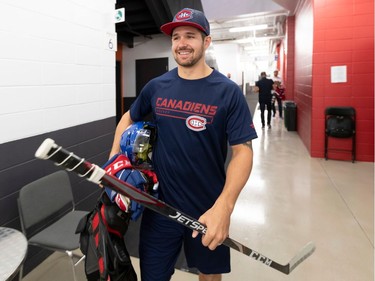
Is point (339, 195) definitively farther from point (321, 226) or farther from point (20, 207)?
point (20, 207)

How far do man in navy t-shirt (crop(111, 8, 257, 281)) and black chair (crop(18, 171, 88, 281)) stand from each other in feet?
2.19

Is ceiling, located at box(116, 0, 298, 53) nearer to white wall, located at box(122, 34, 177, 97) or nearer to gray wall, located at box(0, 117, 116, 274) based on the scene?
white wall, located at box(122, 34, 177, 97)

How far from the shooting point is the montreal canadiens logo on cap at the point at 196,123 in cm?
119

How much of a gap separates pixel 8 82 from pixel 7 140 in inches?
15.1

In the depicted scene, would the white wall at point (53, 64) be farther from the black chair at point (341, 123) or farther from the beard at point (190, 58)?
the black chair at point (341, 123)

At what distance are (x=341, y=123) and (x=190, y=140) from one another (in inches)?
171

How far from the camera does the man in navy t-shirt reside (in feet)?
3.83

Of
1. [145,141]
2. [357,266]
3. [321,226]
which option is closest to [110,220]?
[145,141]

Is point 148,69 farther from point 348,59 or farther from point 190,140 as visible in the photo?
point 190,140

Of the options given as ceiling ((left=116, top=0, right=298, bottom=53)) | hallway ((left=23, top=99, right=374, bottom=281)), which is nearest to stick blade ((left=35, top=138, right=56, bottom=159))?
hallway ((left=23, top=99, right=374, bottom=281))

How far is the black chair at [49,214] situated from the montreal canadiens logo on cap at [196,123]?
1.10 m

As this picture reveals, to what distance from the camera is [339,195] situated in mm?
3363

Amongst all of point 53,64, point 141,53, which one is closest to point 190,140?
point 53,64

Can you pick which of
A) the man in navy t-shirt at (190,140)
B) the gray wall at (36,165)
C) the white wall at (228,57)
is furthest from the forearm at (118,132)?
the white wall at (228,57)
